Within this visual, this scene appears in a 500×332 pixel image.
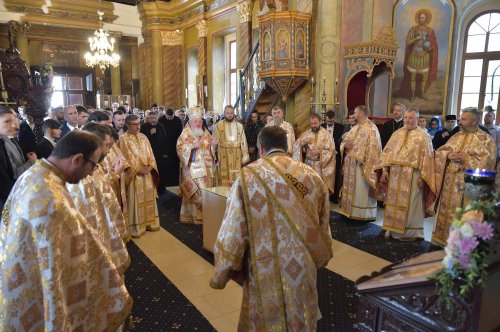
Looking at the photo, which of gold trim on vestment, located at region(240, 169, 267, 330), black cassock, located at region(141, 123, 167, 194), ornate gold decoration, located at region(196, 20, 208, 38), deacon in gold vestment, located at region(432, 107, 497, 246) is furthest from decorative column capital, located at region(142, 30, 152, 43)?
gold trim on vestment, located at region(240, 169, 267, 330)

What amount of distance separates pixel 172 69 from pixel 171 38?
54.7 inches

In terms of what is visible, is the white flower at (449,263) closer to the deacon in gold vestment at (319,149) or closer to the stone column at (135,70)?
the deacon in gold vestment at (319,149)

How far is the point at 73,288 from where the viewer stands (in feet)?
5.88

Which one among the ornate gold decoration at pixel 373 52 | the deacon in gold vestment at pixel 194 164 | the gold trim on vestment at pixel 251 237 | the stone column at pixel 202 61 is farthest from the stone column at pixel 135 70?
the gold trim on vestment at pixel 251 237

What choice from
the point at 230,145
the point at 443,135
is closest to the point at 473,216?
the point at 230,145

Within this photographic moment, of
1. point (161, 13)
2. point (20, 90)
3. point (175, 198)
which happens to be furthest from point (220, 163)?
point (161, 13)

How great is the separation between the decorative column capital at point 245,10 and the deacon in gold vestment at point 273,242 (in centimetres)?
1124

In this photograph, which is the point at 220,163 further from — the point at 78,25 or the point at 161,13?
the point at 78,25

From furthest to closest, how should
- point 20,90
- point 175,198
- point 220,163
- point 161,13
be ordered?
point 161,13
point 20,90
point 175,198
point 220,163

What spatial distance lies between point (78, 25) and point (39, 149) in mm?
15443

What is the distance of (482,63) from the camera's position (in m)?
9.84

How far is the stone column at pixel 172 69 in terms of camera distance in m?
17.2

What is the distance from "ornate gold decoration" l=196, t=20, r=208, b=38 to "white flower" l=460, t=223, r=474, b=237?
49.7ft

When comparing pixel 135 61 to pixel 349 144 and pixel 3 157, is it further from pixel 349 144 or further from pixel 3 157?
pixel 3 157
